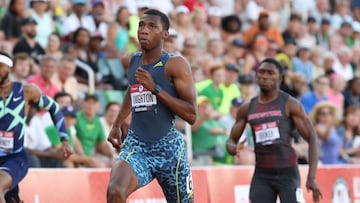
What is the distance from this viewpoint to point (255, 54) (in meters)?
20.6

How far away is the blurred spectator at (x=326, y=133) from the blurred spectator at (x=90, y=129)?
4763 millimetres

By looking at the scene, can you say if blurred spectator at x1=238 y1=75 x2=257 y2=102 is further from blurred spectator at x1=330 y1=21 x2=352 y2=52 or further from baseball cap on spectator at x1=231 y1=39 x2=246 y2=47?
blurred spectator at x1=330 y1=21 x2=352 y2=52

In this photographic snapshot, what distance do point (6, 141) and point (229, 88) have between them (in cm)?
750

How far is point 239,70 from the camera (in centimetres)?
1997

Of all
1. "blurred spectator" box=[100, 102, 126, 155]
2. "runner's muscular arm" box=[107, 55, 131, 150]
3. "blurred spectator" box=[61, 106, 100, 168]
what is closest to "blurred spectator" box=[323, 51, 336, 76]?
"blurred spectator" box=[100, 102, 126, 155]

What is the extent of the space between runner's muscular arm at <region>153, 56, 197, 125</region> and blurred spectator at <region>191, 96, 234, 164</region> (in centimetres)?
663

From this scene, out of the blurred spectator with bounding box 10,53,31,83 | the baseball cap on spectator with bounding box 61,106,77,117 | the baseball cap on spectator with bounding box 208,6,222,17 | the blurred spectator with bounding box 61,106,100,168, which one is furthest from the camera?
the baseball cap on spectator with bounding box 208,6,222,17

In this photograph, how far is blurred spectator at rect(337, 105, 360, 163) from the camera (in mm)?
19297

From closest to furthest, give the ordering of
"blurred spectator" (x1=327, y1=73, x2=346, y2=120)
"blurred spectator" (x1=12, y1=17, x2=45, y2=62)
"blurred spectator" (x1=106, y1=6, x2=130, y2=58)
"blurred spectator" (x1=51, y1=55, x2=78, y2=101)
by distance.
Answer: "blurred spectator" (x1=51, y1=55, x2=78, y2=101) → "blurred spectator" (x1=12, y1=17, x2=45, y2=62) → "blurred spectator" (x1=106, y1=6, x2=130, y2=58) → "blurred spectator" (x1=327, y1=73, x2=346, y2=120)

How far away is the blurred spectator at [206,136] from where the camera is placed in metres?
16.3

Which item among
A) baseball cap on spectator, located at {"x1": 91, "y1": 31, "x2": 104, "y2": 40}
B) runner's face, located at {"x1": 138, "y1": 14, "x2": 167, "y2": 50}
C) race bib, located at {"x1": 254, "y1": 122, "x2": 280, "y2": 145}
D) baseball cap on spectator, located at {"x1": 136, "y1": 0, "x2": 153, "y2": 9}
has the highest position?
baseball cap on spectator, located at {"x1": 136, "y1": 0, "x2": 153, "y2": 9}

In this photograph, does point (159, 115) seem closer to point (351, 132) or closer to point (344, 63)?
point (351, 132)

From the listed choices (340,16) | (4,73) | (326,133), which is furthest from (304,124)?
(340,16)

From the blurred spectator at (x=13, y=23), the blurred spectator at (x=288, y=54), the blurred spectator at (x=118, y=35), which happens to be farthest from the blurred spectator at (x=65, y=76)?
the blurred spectator at (x=288, y=54)
